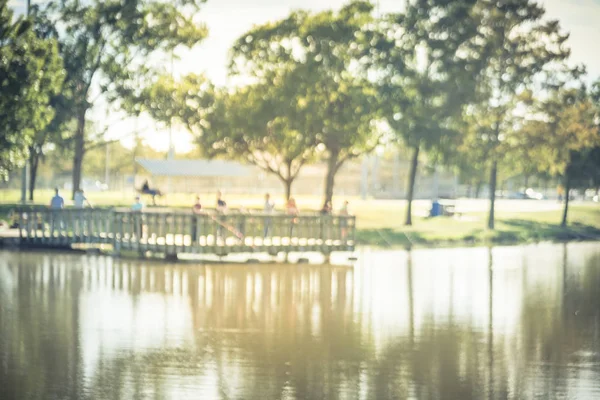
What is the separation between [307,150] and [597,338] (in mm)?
37516

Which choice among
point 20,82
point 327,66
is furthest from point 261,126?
point 20,82

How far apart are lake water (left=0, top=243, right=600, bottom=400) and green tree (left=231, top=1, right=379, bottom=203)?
2044 centimetres

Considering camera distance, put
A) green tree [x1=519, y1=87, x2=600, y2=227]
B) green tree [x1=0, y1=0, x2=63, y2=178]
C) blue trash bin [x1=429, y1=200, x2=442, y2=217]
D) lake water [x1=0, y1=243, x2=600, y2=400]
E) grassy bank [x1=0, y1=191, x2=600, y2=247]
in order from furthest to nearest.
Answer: blue trash bin [x1=429, y1=200, x2=442, y2=217] → green tree [x1=519, y1=87, x2=600, y2=227] → grassy bank [x1=0, y1=191, x2=600, y2=247] → green tree [x1=0, y1=0, x2=63, y2=178] → lake water [x1=0, y1=243, x2=600, y2=400]

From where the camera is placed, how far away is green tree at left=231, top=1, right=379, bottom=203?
155ft

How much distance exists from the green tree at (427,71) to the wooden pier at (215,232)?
1645 cm

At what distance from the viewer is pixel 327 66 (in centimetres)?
4825

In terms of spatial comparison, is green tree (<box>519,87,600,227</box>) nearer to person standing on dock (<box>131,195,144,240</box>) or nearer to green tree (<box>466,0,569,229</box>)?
green tree (<box>466,0,569,229</box>)

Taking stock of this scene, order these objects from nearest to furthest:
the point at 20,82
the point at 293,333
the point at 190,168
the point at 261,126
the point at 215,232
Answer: the point at 293,333
the point at 215,232
the point at 20,82
the point at 261,126
the point at 190,168

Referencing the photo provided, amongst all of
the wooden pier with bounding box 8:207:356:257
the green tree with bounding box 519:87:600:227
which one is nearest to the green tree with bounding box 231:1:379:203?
the green tree with bounding box 519:87:600:227

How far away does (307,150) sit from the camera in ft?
175

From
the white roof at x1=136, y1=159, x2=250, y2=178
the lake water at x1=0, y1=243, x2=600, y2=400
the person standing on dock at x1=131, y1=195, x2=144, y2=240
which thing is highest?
the white roof at x1=136, y1=159, x2=250, y2=178

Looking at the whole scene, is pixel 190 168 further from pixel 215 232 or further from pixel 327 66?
pixel 215 232

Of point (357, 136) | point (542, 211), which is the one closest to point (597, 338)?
point (357, 136)

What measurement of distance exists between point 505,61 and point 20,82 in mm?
23810
